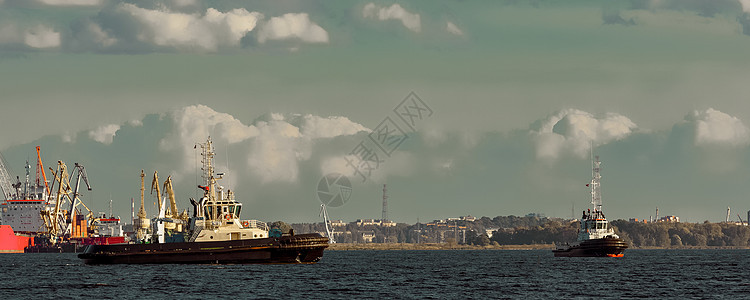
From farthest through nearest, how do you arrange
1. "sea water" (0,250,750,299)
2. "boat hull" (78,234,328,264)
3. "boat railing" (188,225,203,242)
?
"boat railing" (188,225,203,242)
"boat hull" (78,234,328,264)
"sea water" (0,250,750,299)

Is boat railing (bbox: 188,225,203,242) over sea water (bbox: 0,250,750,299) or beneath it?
over

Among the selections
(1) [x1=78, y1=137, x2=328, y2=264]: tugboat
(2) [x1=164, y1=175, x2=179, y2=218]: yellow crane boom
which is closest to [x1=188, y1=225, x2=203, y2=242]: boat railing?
(1) [x1=78, y1=137, x2=328, y2=264]: tugboat

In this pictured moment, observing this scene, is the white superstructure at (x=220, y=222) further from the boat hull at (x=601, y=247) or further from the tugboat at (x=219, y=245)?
the boat hull at (x=601, y=247)

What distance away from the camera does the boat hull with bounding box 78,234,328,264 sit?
4469 inches

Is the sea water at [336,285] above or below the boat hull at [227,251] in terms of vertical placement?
below

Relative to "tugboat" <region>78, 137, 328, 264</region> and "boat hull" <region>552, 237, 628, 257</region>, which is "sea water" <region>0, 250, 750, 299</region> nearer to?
"tugboat" <region>78, 137, 328, 264</region>

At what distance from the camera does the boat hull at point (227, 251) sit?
372ft

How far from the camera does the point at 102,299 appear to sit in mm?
77375

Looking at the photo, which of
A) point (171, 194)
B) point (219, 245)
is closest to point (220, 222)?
point (219, 245)

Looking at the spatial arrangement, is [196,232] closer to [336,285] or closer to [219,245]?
[219,245]

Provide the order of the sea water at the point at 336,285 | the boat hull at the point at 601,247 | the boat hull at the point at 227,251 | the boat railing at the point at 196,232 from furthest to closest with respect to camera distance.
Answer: the boat hull at the point at 601,247 → the boat railing at the point at 196,232 → the boat hull at the point at 227,251 → the sea water at the point at 336,285

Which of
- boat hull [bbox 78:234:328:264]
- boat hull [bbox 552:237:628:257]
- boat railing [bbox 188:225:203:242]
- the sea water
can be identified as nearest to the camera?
the sea water

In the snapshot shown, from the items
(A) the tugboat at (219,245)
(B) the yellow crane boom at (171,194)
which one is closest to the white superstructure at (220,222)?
(A) the tugboat at (219,245)

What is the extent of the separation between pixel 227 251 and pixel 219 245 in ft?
4.57
